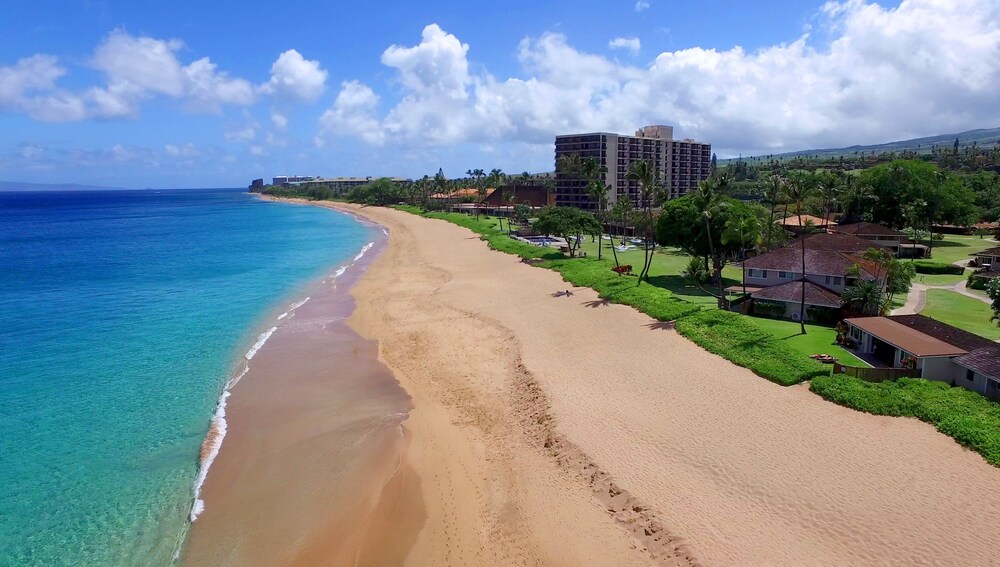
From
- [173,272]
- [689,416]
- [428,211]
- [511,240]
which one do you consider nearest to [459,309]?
[689,416]

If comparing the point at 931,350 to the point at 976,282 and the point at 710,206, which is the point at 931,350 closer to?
the point at 710,206

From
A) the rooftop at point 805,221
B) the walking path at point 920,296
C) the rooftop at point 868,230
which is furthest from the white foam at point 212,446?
the rooftop at point 805,221

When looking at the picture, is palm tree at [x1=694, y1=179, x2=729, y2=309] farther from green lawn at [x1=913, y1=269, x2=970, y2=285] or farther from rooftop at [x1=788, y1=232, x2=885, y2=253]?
green lawn at [x1=913, y1=269, x2=970, y2=285]

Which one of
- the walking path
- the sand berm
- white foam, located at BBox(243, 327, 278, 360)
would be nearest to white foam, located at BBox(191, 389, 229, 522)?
white foam, located at BBox(243, 327, 278, 360)

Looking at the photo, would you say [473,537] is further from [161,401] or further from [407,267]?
[407,267]

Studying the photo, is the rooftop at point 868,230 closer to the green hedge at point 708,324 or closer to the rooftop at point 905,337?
the green hedge at point 708,324

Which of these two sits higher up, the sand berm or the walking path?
the walking path

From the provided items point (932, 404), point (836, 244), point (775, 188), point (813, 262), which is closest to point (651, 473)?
point (932, 404)
